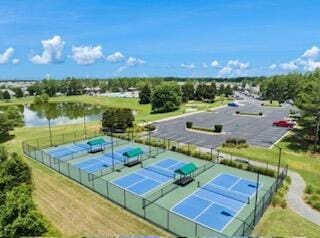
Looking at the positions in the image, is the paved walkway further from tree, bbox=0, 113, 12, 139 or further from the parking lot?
tree, bbox=0, 113, 12, 139

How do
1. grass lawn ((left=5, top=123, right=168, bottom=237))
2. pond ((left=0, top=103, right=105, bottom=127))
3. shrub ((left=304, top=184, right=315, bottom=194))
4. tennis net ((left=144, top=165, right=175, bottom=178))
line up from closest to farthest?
grass lawn ((left=5, top=123, right=168, bottom=237)), shrub ((left=304, top=184, right=315, bottom=194)), tennis net ((left=144, top=165, right=175, bottom=178)), pond ((left=0, top=103, right=105, bottom=127))

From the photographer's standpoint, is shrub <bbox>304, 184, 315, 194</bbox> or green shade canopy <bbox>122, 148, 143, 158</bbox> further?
green shade canopy <bbox>122, 148, 143, 158</bbox>

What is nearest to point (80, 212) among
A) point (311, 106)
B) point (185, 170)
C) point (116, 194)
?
point (116, 194)

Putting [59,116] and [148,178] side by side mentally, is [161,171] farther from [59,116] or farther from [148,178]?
[59,116]

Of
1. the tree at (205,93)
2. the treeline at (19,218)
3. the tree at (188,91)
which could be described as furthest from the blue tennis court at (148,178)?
the tree at (205,93)

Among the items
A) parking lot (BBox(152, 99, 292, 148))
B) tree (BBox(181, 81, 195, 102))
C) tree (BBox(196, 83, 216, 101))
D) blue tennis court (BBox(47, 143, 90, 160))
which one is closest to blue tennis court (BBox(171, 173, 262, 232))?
parking lot (BBox(152, 99, 292, 148))

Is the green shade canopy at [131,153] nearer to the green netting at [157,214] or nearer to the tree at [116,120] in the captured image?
the green netting at [157,214]

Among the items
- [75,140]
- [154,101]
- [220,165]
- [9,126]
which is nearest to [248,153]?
[220,165]
